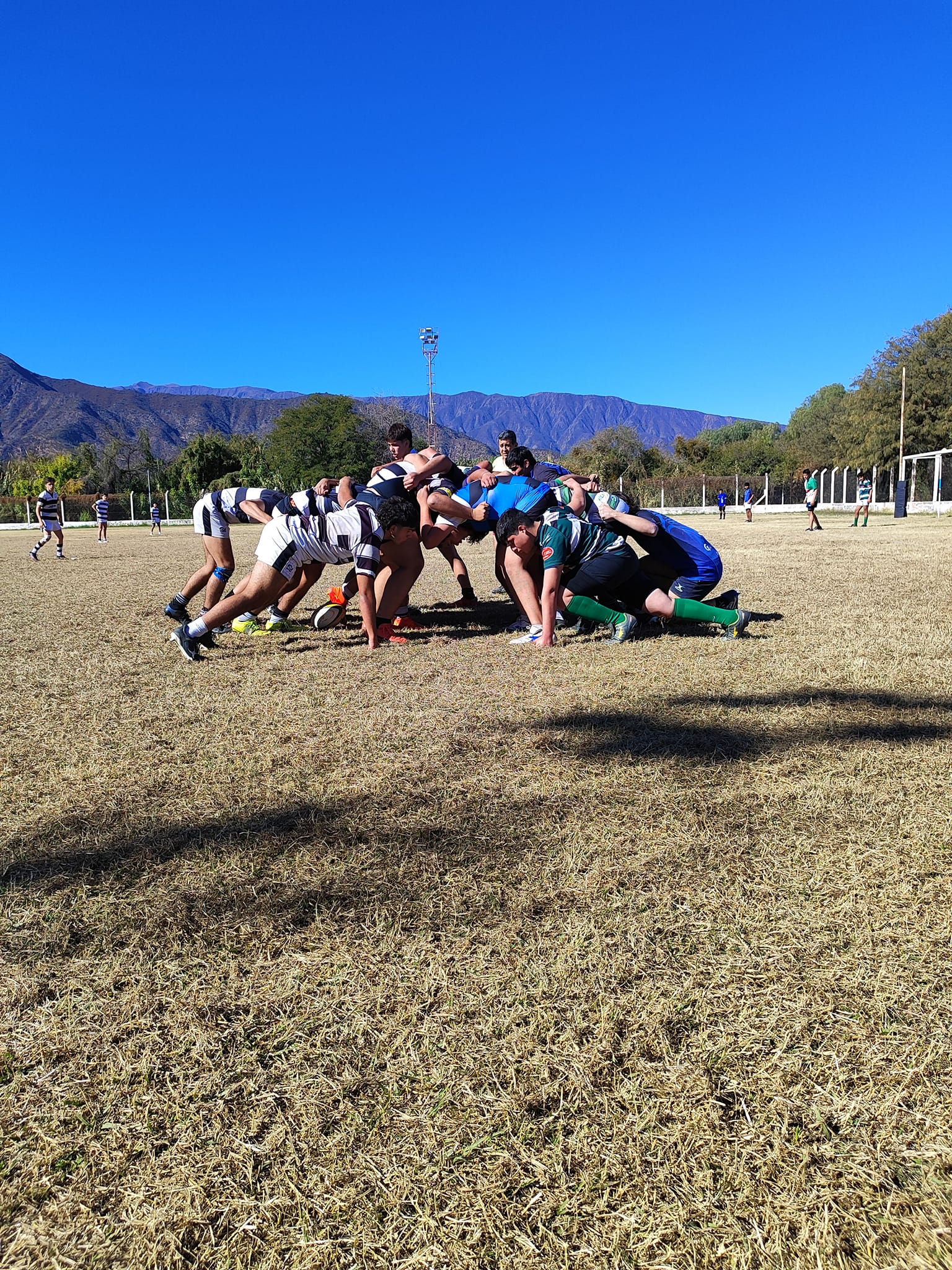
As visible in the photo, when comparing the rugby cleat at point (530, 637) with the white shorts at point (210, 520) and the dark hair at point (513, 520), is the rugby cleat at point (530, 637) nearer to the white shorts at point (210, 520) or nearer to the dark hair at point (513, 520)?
the dark hair at point (513, 520)

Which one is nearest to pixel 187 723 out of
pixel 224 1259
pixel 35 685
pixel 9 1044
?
pixel 35 685

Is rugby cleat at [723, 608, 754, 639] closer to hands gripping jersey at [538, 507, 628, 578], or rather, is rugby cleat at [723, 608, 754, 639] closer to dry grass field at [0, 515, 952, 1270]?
hands gripping jersey at [538, 507, 628, 578]

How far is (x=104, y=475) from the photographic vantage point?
3046 inches

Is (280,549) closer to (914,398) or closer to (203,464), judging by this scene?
(914,398)

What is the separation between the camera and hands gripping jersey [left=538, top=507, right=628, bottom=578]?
19.9 feet

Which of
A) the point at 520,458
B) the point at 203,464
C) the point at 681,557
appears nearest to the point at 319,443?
the point at 203,464

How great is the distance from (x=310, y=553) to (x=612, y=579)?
246cm

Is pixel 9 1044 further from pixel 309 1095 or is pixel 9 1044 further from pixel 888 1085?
pixel 888 1085

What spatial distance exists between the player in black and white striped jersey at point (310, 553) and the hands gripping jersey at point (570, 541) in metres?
1.29

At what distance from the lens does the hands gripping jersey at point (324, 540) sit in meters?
6.04

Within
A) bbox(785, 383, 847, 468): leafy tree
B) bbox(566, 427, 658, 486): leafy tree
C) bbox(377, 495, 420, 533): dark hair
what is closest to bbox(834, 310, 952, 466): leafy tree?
bbox(785, 383, 847, 468): leafy tree

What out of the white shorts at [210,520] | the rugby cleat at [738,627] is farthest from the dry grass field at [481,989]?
the white shorts at [210,520]

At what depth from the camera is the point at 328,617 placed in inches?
298

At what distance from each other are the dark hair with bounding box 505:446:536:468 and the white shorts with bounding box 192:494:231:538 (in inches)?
104
